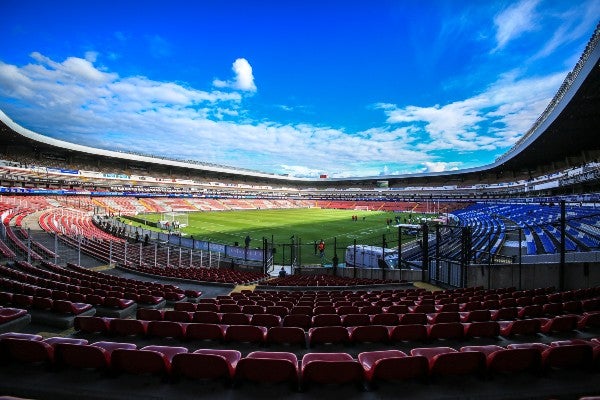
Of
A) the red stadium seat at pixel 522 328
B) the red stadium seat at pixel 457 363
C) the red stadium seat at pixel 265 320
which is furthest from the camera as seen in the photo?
the red stadium seat at pixel 265 320

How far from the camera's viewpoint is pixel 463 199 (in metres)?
76.9

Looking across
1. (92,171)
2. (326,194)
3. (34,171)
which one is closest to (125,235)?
(34,171)

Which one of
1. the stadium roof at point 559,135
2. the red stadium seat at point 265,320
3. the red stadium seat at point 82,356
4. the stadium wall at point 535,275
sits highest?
the stadium roof at point 559,135

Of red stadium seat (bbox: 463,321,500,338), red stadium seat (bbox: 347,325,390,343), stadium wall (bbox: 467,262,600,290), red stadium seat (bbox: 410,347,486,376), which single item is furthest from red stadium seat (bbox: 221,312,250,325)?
stadium wall (bbox: 467,262,600,290)

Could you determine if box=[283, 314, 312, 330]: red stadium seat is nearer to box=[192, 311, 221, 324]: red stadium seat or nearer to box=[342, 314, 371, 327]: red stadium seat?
box=[342, 314, 371, 327]: red stadium seat

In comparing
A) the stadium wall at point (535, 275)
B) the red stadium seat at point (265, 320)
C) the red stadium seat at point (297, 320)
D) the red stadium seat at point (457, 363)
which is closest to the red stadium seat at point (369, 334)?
the red stadium seat at point (297, 320)

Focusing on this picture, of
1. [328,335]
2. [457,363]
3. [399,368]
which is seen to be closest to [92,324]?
[328,335]

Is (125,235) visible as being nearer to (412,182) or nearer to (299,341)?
(299,341)

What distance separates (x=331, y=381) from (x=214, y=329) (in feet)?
7.54

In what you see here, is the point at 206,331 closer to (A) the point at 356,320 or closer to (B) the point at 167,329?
(B) the point at 167,329

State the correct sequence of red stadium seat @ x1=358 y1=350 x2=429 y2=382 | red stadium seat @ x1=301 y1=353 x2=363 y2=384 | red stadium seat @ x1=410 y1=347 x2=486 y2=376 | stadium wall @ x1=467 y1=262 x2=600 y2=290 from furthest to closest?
stadium wall @ x1=467 y1=262 x2=600 y2=290
red stadium seat @ x1=410 y1=347 x2=486 y2=376
red stadium seat @ x1=358 y1=350 x2=429 y2=382
red stadium seat @ x1=301 y1=353 x2=363 y2=384

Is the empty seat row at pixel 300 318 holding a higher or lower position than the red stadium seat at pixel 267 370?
lower

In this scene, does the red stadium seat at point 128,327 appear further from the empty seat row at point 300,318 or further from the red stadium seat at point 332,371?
the red stadium seat at point 332,371

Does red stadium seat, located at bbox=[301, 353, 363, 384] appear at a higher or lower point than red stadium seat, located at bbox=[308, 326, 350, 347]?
higher
